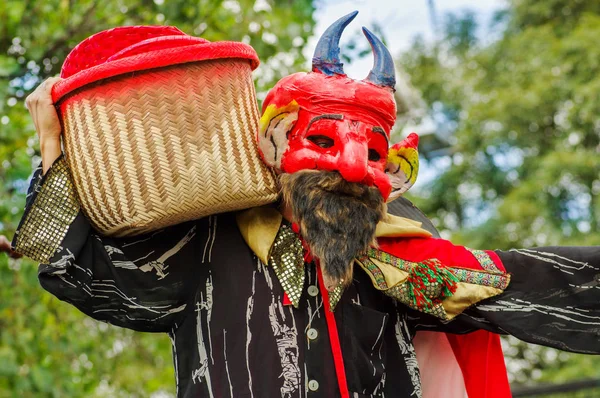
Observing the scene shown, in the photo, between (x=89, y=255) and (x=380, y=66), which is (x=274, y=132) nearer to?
(x=380, y=66)

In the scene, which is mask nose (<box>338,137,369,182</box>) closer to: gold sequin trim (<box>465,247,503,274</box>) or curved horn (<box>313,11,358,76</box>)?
curved horn (<box>313,11,358,76</box>)

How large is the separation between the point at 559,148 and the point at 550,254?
28.2ft

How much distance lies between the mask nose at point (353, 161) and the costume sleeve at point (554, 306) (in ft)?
2.05

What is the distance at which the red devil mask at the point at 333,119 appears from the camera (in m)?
2.45

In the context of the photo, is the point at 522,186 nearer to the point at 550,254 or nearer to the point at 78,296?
the point at 550,254

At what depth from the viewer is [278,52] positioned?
484 cm

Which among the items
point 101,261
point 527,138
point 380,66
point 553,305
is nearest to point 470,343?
point 553,305

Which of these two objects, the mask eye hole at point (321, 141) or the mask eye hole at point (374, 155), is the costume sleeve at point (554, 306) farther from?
the mask eye hole at point (321, 141)

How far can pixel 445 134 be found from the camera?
1396 cm

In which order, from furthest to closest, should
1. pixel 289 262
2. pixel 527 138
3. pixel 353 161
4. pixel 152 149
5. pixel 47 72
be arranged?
pixel 527 138
pixel 47 72
pixel 289 262
pixel 353 161
pixel 152 149

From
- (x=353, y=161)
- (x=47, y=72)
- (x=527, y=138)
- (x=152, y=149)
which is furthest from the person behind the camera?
(x=527, y=138)

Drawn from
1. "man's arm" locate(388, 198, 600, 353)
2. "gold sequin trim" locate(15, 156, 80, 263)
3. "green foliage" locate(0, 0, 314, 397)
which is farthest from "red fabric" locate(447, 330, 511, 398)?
"green foliage" locate(0, 0, 314, 397)

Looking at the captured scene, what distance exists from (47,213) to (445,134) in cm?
1215

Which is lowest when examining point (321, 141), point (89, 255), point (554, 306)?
point (89, 255)
